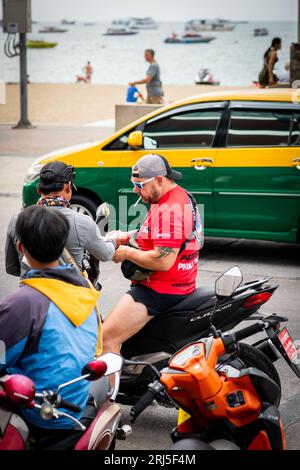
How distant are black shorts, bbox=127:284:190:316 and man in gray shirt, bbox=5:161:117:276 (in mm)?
306

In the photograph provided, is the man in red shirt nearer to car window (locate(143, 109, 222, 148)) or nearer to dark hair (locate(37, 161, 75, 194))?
dark hair (locate(37, 161, 75, 194))

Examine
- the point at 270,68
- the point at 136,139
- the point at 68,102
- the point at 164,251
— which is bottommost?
the point at 68,102

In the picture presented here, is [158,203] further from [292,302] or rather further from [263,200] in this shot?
[263,200]

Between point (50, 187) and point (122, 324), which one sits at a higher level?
point (50, 187)

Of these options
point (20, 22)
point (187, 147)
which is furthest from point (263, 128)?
point (20, 22)

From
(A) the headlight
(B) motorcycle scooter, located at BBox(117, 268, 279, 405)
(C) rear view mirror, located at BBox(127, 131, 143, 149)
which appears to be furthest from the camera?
(A) the headlight

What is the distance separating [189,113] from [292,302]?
2648 millimetres

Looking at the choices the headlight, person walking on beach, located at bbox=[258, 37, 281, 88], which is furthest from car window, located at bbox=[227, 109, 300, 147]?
person walking on beach, located at bbox=[258, 37, 281, 88]

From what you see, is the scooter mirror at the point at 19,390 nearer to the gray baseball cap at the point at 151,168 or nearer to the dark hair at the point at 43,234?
the dark hair at the point at 43,234

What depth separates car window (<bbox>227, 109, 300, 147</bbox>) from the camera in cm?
955

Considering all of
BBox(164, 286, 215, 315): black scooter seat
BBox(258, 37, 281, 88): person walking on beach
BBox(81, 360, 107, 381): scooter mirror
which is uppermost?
BBox(258, 37, 281, 88): person walking on beach

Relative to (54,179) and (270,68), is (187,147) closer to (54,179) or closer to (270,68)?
(54,179)

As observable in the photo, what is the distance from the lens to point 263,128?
31.7ft

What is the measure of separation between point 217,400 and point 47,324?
839 mm
